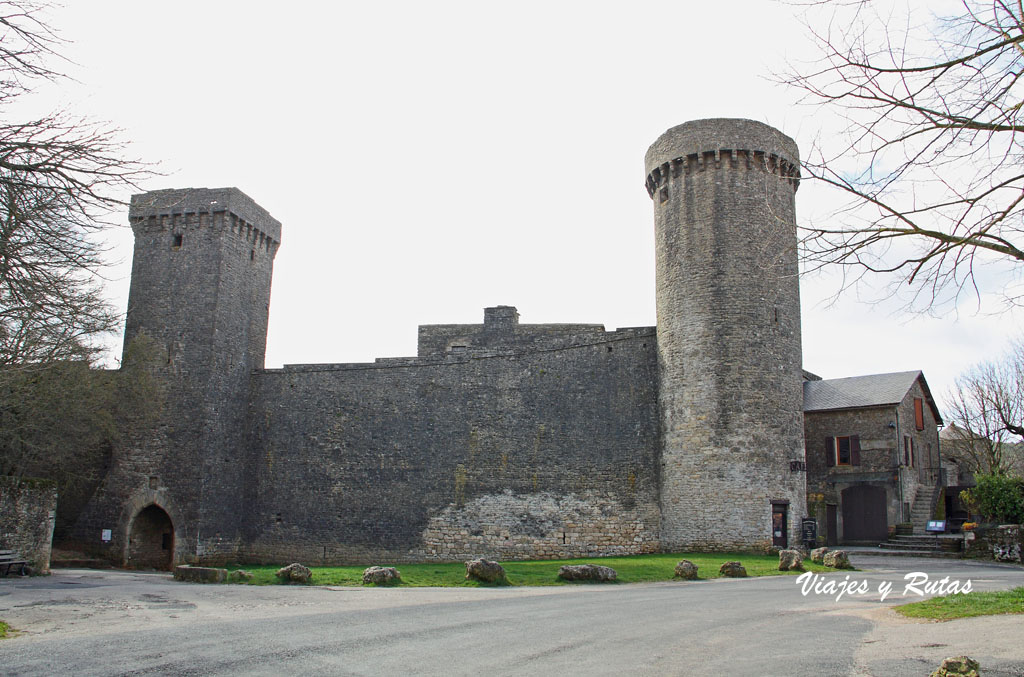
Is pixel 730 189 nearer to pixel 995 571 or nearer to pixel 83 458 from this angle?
pixel 995 571

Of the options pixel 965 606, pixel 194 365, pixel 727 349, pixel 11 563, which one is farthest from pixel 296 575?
pixel 727 349

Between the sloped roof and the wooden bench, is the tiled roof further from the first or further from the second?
the wooden bench

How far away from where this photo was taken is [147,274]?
27.5 metres

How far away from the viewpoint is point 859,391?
98.2 ft

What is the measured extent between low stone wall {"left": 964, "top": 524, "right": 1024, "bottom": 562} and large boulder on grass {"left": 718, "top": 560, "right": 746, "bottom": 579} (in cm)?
790

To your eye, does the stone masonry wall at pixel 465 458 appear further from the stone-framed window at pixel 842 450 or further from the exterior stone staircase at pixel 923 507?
the exterior stone staircase at pixel 923 507

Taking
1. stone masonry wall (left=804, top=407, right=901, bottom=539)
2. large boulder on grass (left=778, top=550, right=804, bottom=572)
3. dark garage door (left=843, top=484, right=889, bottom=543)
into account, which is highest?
stone masonry wall (left=804, top=407, right=901, bottom=539)

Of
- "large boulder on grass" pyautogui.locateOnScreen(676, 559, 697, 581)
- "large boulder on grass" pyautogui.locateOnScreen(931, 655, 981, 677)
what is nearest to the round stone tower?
"large boulder on grass" pyautogui.locateOnScreen(676, 559, 697, 581)

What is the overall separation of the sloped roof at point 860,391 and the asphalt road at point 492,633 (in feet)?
46.6

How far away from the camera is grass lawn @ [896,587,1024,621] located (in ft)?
35.4

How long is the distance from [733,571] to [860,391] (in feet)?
48.7

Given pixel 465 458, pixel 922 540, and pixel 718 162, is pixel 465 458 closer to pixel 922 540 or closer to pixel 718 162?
pixel 718 162

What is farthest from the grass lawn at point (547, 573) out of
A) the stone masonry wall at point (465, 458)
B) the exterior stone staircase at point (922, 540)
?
the exterior stone staircase at point (922, 540)

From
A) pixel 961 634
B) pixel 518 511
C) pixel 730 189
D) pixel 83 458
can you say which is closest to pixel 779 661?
pixel 961 634
